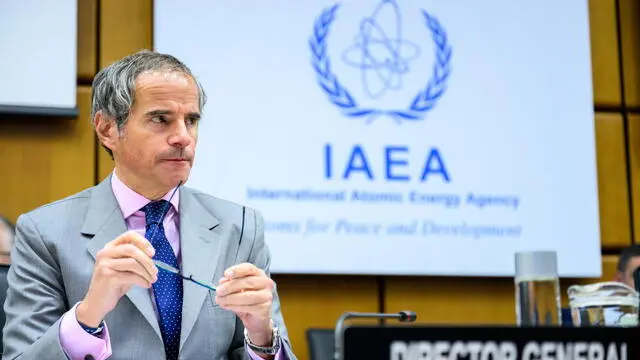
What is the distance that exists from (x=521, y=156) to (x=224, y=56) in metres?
Result: 1.45

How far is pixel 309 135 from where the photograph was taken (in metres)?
4.24

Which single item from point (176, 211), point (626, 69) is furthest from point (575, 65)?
point (176, 211)

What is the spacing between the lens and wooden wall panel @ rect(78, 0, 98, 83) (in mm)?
4074

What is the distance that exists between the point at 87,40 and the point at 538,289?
285 centimetres

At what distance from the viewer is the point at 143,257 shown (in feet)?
5.61

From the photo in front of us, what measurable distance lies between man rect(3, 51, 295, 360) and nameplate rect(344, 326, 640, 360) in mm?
673

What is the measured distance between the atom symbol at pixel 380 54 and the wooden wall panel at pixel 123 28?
2.93 feet

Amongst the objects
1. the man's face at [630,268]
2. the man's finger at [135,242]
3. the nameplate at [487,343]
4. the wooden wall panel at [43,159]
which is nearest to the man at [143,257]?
the man's finger at [135,242]

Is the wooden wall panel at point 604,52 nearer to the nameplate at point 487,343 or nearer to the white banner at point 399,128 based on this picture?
the white banner at point 399,128

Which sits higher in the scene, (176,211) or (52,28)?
(52,28)

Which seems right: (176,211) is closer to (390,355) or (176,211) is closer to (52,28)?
(390,355)

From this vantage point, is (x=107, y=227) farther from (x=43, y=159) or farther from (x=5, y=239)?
(x=43, y=159)

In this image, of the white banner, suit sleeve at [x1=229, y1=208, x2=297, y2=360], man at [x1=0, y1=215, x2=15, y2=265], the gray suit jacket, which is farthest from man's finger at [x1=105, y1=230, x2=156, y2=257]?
the white banner

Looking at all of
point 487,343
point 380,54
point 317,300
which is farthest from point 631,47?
point 487,343
